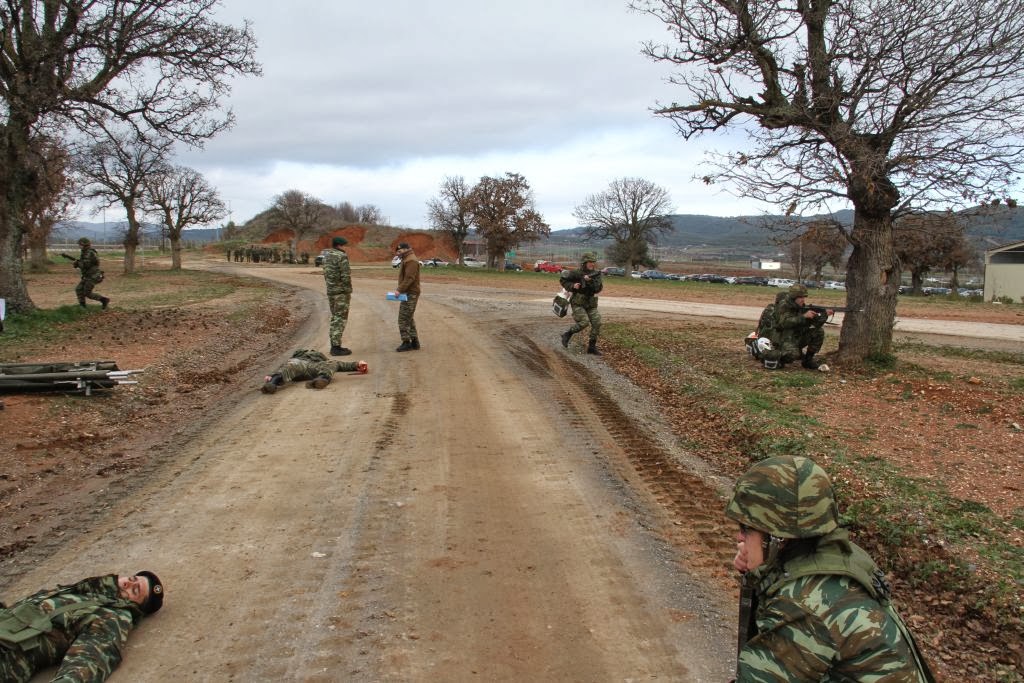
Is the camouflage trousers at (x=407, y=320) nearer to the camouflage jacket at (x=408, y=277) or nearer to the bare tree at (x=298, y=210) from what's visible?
the camouflage jacket at (x=408, y=277)

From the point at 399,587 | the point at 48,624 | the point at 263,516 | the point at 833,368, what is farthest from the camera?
the point at 833,368

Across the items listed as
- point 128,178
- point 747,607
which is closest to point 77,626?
point 747,607

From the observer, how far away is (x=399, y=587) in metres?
4.29

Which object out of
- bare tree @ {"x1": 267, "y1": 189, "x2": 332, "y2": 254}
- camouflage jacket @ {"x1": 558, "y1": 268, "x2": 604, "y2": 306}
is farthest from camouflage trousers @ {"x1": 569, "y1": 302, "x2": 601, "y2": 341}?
bare tree @ {"x1": 267, "y1": 189, "x2": 332, "y2": 254}

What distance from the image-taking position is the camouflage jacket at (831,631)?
2.07m

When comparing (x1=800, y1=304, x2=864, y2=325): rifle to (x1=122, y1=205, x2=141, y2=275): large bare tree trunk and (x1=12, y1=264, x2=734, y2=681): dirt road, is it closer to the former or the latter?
(x1=12, y1=264, x2=734, y2=681): dirt road

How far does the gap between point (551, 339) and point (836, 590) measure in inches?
509

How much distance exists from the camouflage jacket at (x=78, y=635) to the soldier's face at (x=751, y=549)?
9.83 ft

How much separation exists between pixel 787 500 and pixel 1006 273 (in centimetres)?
5195

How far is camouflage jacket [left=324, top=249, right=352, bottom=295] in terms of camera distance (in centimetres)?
1245

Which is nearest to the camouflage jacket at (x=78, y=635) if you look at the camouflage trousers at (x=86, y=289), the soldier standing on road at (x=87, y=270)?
the soldier standing on road at (x=87, y=270)

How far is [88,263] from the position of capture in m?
18.4

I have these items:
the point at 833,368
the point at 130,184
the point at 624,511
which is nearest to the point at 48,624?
the point at 624,511

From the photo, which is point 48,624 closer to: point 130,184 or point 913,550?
point 913,550
